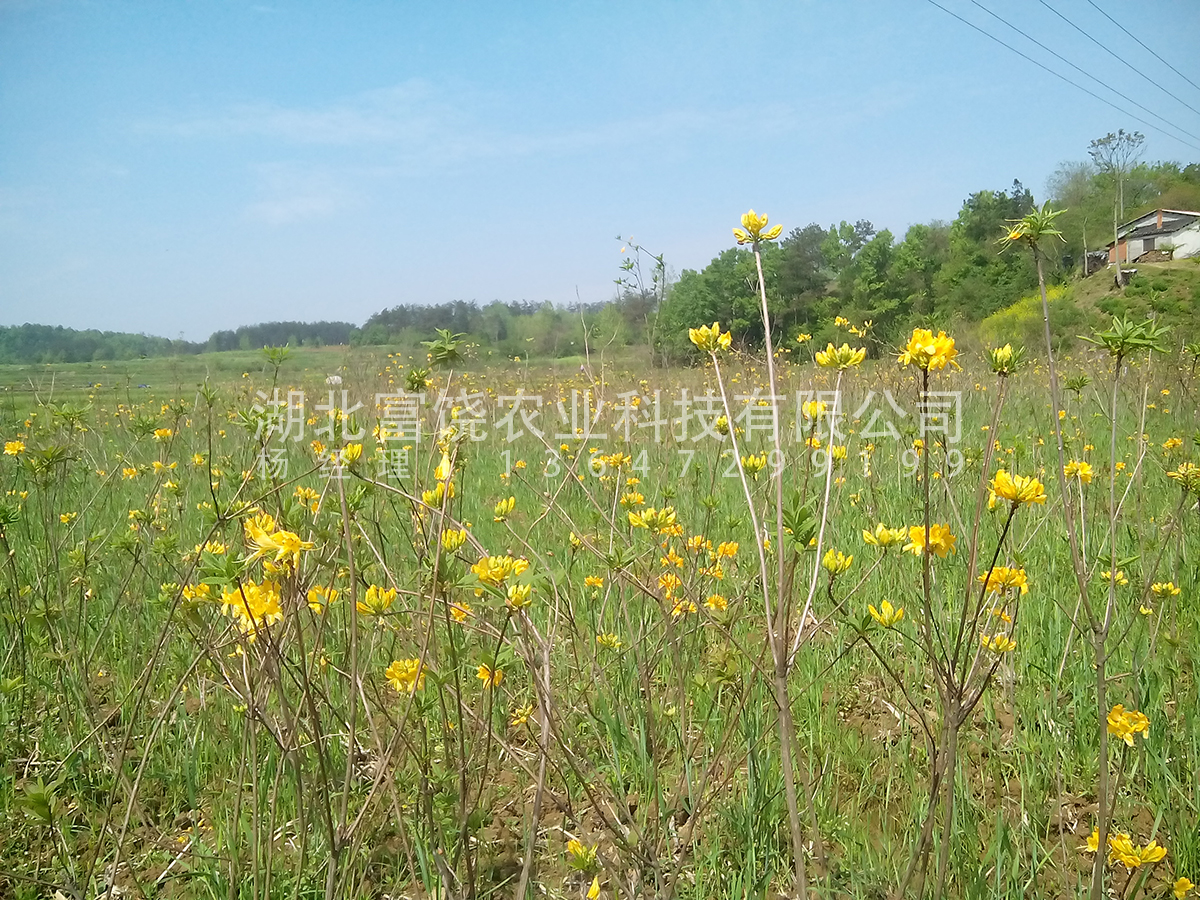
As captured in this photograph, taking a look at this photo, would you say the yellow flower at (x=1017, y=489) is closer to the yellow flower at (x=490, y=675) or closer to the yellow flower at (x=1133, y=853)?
the yellow flower at (x=1133, y=853)

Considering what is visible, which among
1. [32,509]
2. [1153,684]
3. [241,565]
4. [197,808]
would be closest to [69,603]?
[197,808]

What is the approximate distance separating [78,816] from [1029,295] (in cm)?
2966

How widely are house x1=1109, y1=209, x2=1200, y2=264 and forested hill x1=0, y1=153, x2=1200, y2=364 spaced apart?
97cm

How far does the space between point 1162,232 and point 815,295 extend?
640 inches

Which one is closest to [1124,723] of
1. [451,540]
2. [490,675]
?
[490,675]

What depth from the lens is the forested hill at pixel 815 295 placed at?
3418 mm

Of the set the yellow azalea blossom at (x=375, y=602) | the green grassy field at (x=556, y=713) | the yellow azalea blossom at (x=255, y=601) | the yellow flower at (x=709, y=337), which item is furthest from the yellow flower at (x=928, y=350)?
the yellow azalea blossom at (x=255, y=601)

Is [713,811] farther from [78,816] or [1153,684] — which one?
[78,816]

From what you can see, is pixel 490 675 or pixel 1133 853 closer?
pixel 490 675

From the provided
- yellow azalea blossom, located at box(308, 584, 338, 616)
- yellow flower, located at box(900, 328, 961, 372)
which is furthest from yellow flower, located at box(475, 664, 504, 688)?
yellow flower, located at box(900, 328, 961, 372)

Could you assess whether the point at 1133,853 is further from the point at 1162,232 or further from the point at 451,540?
the point at 1162,232

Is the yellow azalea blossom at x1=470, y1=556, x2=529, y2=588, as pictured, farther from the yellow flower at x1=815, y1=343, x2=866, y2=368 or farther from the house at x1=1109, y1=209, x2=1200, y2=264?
the house at x1=1109, y1=209, x2=1200, y2=264

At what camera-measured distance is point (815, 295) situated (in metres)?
25.0

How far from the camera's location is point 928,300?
31266mm
